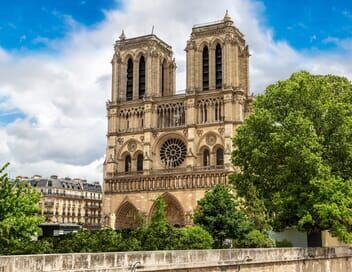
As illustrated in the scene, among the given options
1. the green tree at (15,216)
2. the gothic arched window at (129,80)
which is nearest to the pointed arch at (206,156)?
the gothic arched window at (129,80)

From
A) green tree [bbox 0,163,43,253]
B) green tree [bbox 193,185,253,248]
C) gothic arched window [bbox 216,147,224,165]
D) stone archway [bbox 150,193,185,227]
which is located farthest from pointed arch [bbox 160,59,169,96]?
green tree [bbox 0,163,43,253]

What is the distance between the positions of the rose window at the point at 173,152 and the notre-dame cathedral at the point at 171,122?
0.11 meters

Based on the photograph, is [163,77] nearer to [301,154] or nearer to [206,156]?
[206,156]

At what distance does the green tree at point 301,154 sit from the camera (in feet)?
80.2

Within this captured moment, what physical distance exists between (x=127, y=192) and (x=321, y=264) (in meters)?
39.1

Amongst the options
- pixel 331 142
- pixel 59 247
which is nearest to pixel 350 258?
pixel 331 142

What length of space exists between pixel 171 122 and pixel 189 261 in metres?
46.6

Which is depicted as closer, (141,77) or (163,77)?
(141,77)

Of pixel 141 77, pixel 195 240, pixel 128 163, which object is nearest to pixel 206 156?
pixel 128 163

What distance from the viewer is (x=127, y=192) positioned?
6003cm

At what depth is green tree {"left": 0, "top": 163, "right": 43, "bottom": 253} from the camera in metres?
20.1

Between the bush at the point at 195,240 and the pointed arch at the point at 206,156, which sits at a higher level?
the pointed arch at the point at 206,156

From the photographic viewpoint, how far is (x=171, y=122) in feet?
198

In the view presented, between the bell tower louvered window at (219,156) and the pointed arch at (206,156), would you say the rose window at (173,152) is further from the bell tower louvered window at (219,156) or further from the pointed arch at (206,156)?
the bell tower louvered window at (219,156)
